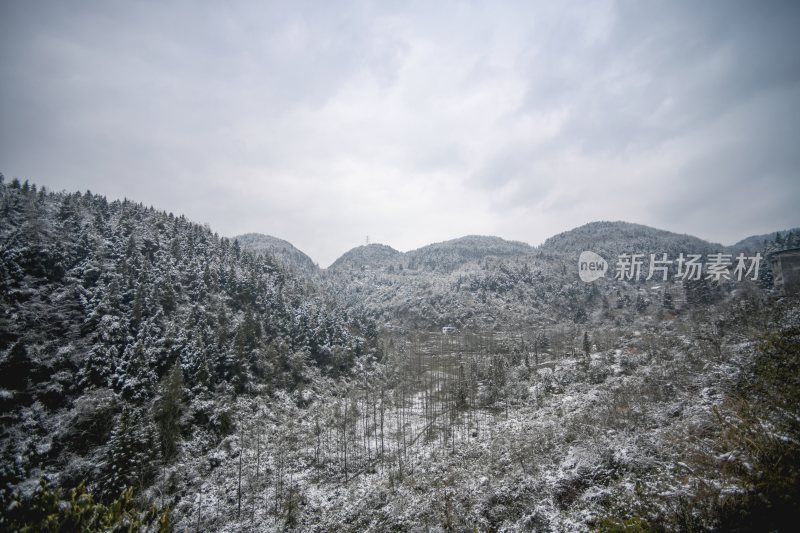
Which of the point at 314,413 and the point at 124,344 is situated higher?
the point at 124,344

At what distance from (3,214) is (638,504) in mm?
105428

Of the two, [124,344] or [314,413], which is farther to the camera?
[314,413]

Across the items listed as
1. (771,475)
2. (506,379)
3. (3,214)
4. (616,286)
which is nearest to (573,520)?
(771,475)

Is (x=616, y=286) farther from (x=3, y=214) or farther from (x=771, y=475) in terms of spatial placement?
(x=3, y=214)

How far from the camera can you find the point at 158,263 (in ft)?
252

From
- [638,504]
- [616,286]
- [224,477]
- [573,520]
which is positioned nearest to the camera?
[638,504]

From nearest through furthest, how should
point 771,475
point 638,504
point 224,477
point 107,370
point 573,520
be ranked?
point 771,475
point 638,504
point 573,520
point 224,477
point 107,370

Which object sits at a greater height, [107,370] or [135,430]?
[107,370]

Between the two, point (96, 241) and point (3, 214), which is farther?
point (96, 241)

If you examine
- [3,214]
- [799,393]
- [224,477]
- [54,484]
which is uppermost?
[3,214]

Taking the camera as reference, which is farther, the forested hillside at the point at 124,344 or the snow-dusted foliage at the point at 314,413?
the forested hillside at the point at 124,344

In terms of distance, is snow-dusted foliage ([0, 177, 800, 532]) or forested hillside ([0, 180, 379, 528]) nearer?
snow-dusted foliage ([0, 177, 800, 532])

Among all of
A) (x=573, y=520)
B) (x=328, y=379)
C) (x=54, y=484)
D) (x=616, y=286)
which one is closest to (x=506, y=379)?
(x=328, y=379)

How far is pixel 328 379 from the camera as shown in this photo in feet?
224
